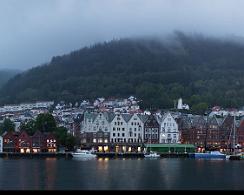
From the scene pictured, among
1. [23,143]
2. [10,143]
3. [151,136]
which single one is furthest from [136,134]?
[10,143]

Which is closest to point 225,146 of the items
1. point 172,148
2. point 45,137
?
point 172,148

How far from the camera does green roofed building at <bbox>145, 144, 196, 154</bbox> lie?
12360cm

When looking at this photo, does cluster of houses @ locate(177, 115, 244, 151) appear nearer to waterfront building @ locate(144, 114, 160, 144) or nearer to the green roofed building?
waterfront building @ locate(144, 114, 160, 144)

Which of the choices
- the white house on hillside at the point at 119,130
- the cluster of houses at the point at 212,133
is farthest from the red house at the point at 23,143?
the cluster of houses at the point at 212,133

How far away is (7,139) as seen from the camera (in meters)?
126

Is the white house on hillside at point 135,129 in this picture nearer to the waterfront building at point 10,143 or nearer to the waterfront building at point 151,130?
the waterfront building at point 151,130

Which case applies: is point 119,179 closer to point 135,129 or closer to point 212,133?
point 135,129

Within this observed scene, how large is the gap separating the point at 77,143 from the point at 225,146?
33.2 m

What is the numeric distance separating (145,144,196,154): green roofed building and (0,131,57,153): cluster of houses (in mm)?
20542

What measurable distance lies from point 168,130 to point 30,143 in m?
30.3

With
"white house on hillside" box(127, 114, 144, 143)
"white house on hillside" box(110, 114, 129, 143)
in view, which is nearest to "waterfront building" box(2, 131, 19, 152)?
"white house on hillside" box(110, 114, 129, 143)

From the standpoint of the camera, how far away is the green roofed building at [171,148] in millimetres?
123600
